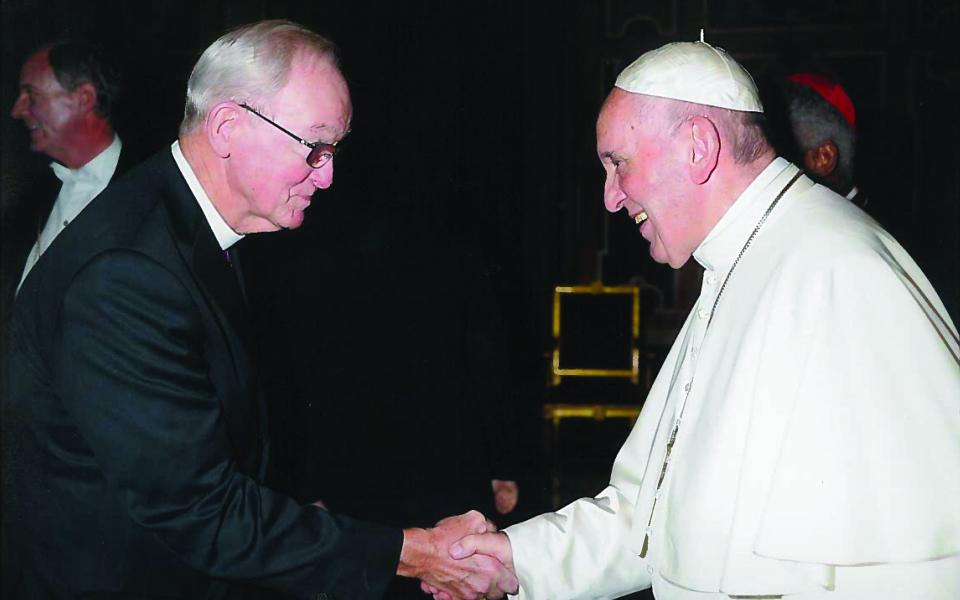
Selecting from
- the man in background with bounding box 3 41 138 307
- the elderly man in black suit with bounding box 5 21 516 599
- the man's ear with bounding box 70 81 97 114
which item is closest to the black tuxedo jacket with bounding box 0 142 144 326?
the man in background with bounding box 3 41 138 307

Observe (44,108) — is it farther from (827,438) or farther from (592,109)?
(592,109)

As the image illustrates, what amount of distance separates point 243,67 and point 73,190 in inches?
49.9

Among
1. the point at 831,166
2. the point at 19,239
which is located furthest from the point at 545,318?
the point at 19,239

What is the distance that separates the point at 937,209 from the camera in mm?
7637

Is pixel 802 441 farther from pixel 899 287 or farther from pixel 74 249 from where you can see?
pixel 74 249

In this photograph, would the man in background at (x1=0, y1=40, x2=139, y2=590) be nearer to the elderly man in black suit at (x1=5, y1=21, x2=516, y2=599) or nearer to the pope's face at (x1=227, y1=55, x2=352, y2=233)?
the elderly man in black suit at (x1=5, y1=21, x2=516, y2=599)

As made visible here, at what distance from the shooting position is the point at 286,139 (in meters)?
2.08

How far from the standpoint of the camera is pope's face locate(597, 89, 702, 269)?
2.03 m

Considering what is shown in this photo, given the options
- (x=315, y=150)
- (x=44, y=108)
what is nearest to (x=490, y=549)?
(x=315, y=150)

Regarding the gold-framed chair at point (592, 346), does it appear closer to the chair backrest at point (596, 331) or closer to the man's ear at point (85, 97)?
the chair backrest at point (596, 331)

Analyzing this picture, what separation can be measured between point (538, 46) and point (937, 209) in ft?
11.0

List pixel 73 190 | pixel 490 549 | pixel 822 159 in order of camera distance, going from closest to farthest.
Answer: pixel 490 549
pixel 73 190
pixel 822 159

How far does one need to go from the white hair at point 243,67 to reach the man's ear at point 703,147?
82 cm

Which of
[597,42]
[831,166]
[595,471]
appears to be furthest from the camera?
[597,42]
